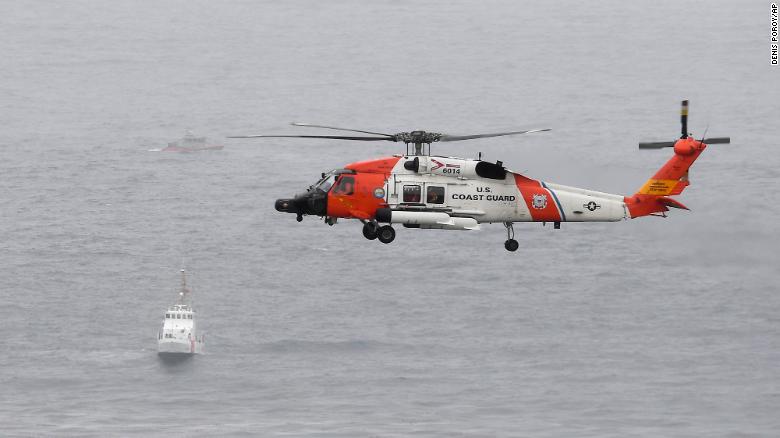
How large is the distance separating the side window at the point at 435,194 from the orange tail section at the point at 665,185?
8.40 metres

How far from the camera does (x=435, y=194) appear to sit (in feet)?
253

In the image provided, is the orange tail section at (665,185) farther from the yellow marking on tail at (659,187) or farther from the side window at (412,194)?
the side window at (412,194)

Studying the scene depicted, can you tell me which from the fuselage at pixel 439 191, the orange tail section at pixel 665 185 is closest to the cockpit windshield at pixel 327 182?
the fuselage at pixel 439 191

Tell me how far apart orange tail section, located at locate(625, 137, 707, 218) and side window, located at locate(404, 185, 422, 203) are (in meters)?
9.41

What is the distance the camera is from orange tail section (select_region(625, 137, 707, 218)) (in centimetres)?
7781

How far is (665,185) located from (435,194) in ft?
33.8

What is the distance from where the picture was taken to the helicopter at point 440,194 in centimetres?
7675

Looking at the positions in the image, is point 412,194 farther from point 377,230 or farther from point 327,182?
point 327,182

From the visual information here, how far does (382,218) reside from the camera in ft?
251

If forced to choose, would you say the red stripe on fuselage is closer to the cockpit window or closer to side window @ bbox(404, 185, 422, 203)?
side window @ bbox(404, 185, 422, 203)

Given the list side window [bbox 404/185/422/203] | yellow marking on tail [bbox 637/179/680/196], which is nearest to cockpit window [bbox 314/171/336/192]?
side window [bbox 404/185/422/203]

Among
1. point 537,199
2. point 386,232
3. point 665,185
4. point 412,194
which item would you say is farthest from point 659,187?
point 386,232

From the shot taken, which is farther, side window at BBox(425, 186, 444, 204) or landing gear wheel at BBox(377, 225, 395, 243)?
side window at BBox(425, 186, 444, 204)

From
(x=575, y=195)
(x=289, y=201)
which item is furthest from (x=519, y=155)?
(x=289, y=201)
